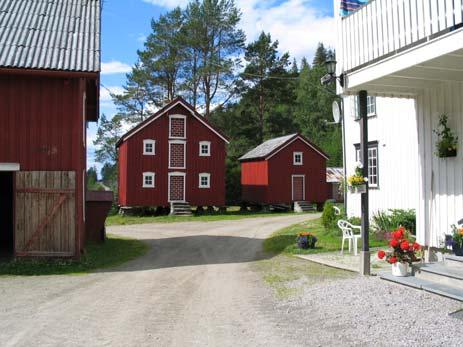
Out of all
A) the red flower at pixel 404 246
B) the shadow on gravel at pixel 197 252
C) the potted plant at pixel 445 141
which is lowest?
the shadow on gravel at pixel 197 252

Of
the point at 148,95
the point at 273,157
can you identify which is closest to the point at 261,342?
the point at 273,157

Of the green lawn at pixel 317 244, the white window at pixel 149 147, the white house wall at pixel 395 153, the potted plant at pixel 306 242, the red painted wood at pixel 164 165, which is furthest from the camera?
the white window at pixel 149 147

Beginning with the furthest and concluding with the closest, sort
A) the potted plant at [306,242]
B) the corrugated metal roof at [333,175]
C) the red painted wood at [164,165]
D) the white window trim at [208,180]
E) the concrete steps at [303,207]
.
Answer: the corrugated metal roof at [333,175] → the concrete steps at [303,207] → the white window trim at [208,180] → the red painted wood at [164,165] → the potted plant at [306,242]

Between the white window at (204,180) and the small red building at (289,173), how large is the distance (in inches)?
182

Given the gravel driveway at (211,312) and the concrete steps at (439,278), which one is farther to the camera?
the concrete steps at (439,278)

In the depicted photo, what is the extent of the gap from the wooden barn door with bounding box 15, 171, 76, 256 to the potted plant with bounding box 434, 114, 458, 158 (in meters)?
7.99

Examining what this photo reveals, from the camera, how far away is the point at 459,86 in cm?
841

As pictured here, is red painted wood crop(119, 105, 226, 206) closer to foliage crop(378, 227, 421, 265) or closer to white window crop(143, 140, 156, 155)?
white window crop(143, 140, 156, 155)

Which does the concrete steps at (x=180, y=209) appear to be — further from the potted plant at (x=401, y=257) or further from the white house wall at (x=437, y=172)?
the potted plant at (x=401, y=257)

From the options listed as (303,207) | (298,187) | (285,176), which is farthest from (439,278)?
(298,187)

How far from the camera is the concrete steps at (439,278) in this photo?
22.5 feet

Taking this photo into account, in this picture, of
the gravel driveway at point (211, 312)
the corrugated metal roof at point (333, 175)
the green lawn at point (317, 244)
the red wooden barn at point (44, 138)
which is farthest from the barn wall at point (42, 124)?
the corrugated metal roof at point (333, 175)

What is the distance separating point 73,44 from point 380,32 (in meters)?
7.81

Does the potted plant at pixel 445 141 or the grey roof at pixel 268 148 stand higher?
the grey roof at pixel 268 148
